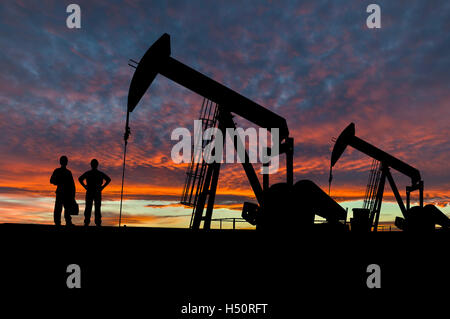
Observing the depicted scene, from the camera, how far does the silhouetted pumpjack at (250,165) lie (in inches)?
263

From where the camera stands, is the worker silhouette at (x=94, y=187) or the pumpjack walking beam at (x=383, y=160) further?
the pumpjack walking beam at (x=383, y=160)

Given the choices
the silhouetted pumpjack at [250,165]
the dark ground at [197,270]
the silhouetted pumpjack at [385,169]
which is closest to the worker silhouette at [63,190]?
the dark ground at [197,270]

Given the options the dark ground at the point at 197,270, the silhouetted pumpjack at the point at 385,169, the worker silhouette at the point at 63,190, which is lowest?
the dark ground at the point at 197,270

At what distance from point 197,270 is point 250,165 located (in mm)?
6058

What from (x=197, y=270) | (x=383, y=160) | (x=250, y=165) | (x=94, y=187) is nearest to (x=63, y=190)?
(x=94, y=187)

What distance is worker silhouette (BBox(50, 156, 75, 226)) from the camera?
7.48m

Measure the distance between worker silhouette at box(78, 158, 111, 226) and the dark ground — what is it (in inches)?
48.1

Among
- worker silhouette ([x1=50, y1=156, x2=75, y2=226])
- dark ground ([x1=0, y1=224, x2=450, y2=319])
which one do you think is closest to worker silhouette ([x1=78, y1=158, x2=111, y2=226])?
worker silhouette ([x1=50, y1=156, x2=75, y2=226])

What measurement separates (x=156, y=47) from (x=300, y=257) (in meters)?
6.82

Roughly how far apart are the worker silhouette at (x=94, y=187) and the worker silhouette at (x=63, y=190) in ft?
0.99

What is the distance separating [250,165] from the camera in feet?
38.7

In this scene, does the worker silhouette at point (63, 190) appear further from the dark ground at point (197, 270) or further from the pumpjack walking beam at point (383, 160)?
the pumpjack walking beam at point (383, 160)
